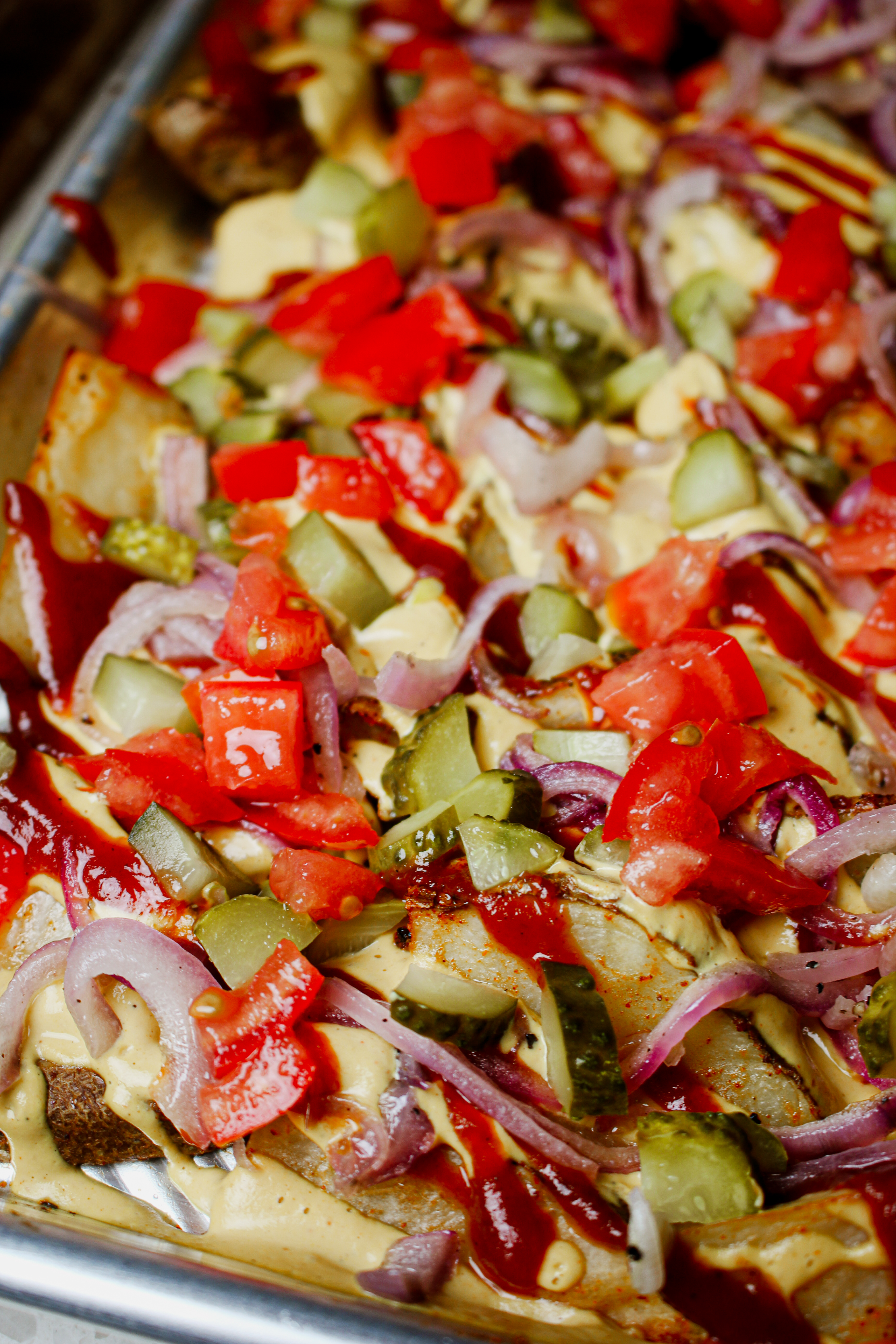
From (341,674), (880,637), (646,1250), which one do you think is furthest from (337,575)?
(646,1250)

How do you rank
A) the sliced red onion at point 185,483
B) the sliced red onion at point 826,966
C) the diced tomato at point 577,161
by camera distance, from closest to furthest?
the sliced red onion at point 826,966 → the sliced red onion at point 185,483 → the diced tomato at point 577,161

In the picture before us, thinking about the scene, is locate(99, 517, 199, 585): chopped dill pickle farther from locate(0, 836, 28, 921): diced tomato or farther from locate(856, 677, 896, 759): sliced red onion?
locate(856, 677, 896, 759): sliced red onion

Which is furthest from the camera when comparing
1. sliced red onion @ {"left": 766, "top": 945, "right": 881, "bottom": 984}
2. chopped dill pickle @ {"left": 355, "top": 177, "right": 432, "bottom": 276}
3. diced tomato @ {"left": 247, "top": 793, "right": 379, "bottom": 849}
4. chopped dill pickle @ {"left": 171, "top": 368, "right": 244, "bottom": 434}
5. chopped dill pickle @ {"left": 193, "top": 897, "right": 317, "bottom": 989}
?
chopped dill pickle @ {"left": 355, "top": 177, "right": 432, "bottom": 276}

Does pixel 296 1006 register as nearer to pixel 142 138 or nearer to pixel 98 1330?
pixel 98 1330

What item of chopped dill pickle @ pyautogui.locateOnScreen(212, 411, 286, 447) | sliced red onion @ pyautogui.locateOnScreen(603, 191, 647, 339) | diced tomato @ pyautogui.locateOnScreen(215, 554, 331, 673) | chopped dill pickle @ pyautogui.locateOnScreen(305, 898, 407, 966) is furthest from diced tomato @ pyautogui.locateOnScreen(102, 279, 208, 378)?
chopped dill pickle @ pyautogui.locateOnScreen(305, 898, 407, 966)

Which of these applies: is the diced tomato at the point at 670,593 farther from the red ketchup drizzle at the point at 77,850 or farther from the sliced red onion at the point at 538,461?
the red ketchup drizzle at the point at 77,850

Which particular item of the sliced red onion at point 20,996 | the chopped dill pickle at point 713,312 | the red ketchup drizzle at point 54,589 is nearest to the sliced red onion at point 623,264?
the chopped dill pickle at point 713,312
